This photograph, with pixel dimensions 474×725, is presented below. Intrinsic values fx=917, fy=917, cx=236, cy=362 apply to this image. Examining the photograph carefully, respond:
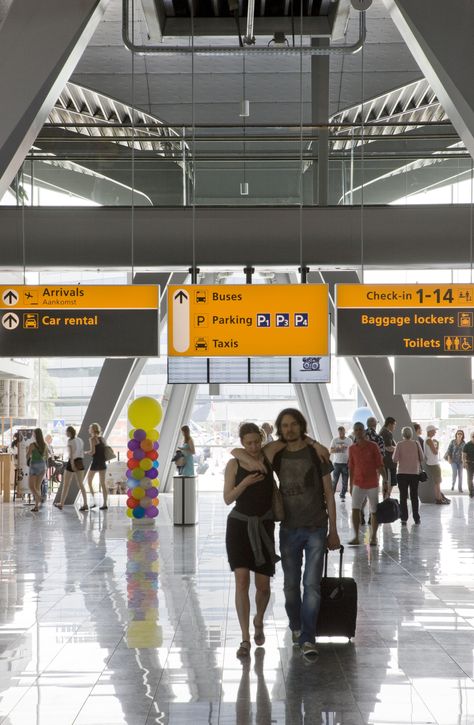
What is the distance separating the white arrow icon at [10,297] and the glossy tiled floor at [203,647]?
9.61 feet

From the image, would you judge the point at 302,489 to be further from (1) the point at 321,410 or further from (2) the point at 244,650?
(1) the point at 321,410

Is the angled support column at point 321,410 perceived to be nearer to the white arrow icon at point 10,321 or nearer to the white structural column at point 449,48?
the white arrow icon at point 10,321

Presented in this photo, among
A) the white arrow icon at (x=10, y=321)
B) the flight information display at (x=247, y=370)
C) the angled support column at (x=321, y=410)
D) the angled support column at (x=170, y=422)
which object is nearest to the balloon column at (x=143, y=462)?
the flight information display at (x=247, y=370)

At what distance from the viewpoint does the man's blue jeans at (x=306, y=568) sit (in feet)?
20.9

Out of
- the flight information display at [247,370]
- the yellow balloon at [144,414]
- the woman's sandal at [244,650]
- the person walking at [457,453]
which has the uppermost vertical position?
the flight information display at [247,370]

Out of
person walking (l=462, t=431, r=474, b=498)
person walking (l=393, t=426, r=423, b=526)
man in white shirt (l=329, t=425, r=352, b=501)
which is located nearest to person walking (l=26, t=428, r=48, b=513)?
man in white shirt (l=329, t=425, r=352, b=501)

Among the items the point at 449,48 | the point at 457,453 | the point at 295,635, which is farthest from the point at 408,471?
the point at 457,453

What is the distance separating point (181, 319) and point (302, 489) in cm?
395

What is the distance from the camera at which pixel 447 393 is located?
1905 centimetres

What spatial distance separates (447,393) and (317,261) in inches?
326

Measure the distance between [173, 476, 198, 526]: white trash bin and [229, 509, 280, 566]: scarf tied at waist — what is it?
334 inches

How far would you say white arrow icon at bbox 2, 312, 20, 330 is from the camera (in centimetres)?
994

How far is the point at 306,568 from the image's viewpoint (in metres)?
6.41

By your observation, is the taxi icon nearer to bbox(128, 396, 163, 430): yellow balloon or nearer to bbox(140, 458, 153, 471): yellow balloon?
bbox(140, 458, 153, 471): yellow balloon
